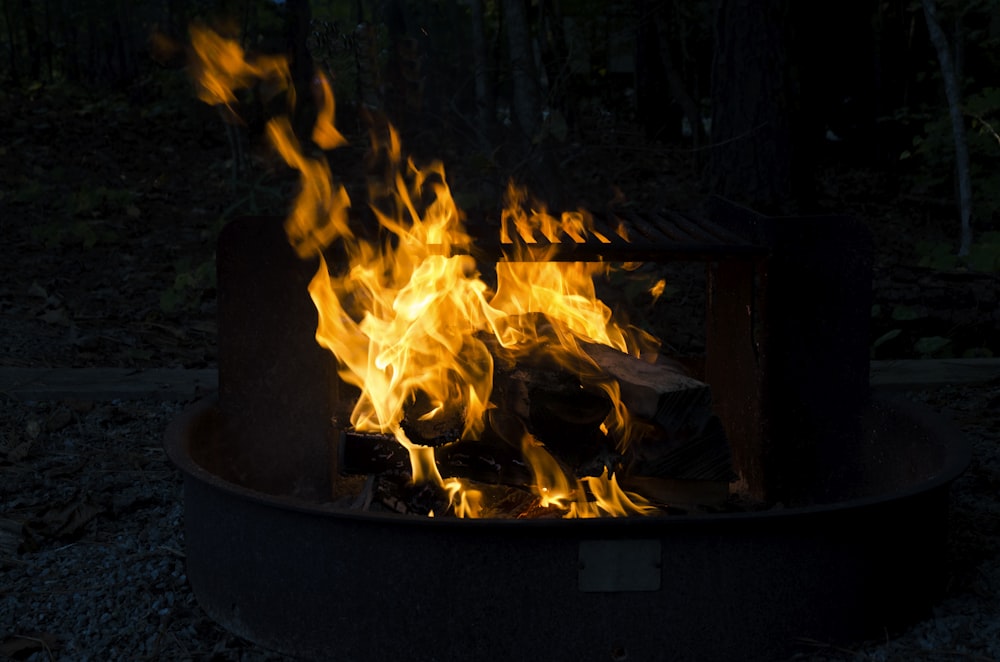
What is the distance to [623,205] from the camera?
8.66m

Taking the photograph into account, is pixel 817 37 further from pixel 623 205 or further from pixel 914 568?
pixel 914 568

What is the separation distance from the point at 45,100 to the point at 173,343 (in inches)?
278

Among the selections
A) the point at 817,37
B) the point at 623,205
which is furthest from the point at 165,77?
the point at 817,37

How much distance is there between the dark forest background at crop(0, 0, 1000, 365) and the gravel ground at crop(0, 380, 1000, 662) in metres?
0.97

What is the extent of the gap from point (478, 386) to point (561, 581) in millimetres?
761

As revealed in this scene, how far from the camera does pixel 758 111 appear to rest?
579 cm

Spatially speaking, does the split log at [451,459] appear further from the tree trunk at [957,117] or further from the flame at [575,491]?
the tree trunk at [957,117]

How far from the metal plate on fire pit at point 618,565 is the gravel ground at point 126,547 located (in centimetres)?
46

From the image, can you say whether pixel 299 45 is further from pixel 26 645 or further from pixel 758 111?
pixel 26 645

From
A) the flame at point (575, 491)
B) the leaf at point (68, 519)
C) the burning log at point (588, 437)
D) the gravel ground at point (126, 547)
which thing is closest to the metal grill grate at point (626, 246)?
the burning log at point (588, 437)

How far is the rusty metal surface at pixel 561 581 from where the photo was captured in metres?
2.26

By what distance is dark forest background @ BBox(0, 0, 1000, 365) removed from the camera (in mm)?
5777

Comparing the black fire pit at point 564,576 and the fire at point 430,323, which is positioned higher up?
the fire at point 430,323

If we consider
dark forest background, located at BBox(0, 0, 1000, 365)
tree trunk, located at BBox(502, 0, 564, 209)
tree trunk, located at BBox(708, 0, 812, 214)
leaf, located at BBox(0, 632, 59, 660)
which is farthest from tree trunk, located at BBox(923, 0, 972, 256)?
leaf, located at BBox(0, 632, 59, 660)
